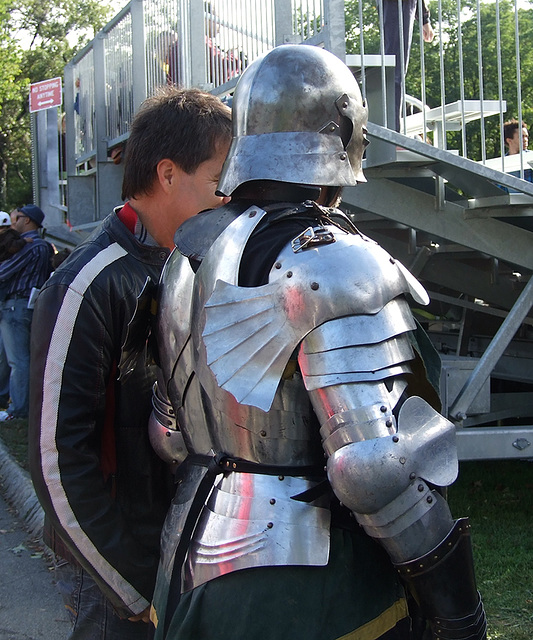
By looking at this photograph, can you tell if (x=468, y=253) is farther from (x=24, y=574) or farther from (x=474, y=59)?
(x=474, y=59)

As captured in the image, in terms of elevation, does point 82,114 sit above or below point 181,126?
above

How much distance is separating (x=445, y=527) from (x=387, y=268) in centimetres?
54

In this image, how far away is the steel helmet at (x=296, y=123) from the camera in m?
1.85

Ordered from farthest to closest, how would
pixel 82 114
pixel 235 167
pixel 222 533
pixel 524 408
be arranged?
pixel 82 114
pixel 524 408
pixel 235 167
pixel 222 533

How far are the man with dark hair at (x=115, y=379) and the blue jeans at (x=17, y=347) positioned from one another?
5680mm

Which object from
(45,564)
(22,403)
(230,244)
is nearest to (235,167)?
(230,244)

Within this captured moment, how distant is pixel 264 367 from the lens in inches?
65.6

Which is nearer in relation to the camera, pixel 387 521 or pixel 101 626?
pixel 387 521

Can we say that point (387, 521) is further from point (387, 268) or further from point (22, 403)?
point (22, 403)

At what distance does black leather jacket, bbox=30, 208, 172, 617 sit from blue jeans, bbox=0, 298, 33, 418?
18.9 ft

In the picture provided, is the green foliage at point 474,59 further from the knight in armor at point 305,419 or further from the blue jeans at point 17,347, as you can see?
the knight in armor at point 305,419

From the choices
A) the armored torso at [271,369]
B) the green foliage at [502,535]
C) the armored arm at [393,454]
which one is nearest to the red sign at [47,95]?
the green foliage at [502,535]

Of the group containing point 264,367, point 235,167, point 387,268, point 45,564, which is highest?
point 235,167

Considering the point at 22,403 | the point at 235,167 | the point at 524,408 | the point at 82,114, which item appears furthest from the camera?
the point at 82,114
